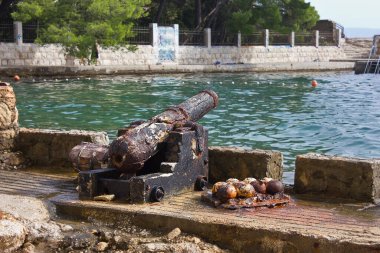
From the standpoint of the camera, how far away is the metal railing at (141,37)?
41875mm

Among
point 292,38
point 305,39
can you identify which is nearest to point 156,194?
point 292,38

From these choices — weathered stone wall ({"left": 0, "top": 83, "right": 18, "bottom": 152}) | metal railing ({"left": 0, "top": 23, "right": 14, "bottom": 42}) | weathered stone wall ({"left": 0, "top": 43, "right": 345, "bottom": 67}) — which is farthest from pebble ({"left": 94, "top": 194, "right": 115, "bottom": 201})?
metal railing ({"left": 0, "top": 23, "right": 14, "bottom": 42})

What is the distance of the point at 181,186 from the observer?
6934 mm

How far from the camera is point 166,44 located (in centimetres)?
4269

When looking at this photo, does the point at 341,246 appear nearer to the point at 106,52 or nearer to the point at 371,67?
the point at 106,52

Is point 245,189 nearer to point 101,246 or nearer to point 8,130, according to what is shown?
point 101,246

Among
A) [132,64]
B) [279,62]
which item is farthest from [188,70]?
[279,62]

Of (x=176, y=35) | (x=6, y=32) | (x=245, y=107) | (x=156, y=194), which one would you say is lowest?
(x=245, y=107)

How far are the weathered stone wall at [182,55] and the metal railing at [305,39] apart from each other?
1.78 ft

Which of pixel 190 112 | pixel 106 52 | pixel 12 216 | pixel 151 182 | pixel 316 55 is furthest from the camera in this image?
pixel 316 55

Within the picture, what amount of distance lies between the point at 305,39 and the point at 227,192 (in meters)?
47.1

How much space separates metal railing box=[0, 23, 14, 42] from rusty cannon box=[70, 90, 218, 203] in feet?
101

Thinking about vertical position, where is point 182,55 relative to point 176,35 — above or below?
below

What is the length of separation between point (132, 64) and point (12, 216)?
34.8m
